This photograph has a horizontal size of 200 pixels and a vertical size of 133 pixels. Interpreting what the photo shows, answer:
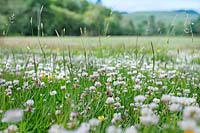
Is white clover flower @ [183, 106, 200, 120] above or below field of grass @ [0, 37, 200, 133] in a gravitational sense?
above

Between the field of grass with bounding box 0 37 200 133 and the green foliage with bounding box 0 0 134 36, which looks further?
the green foliage with bounding box 0 0 134 36

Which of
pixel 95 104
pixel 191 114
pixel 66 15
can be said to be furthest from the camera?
pixel 66 15

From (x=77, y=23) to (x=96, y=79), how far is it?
3884cm

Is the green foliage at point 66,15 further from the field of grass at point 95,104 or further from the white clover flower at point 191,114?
the white clover flower at point 191,114

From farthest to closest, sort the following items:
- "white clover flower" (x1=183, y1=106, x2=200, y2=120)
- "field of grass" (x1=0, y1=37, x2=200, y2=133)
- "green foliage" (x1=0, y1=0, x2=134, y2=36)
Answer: "green foliage" (x1=0, y1=0, x2=134, y2=36) → "field of grass" (x1=0, y1=37, x2=200, y2=133) → "white clover flower" (x1=183, y1=106, x2=200, y2=120)

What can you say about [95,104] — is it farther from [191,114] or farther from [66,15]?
[66,15]

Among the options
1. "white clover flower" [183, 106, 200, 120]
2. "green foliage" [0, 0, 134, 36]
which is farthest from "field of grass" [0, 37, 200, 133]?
"green foliage" [0, 0, 134, 36]

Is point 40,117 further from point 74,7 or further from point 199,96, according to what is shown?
point 74,7

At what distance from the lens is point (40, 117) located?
102 inches

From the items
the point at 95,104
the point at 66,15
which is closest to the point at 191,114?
the point at 95,104

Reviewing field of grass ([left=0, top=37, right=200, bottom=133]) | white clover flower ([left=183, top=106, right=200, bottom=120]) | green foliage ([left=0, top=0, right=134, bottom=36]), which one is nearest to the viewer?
white clover flower ([left=183, top=106, right=200, bottom=120])

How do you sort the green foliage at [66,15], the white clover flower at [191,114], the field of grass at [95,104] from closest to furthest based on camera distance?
1. the white clover flower at [191,114]
2. the field of grass at [95,104]
3. the green foliage at [66,15]

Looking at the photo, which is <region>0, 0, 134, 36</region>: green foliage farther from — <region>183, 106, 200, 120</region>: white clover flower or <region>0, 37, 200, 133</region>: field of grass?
<region>183, 106, 200, 120</region>: white clover flower

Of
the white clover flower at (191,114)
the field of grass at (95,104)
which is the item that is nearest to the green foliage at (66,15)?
the field of grass at (95,104)
